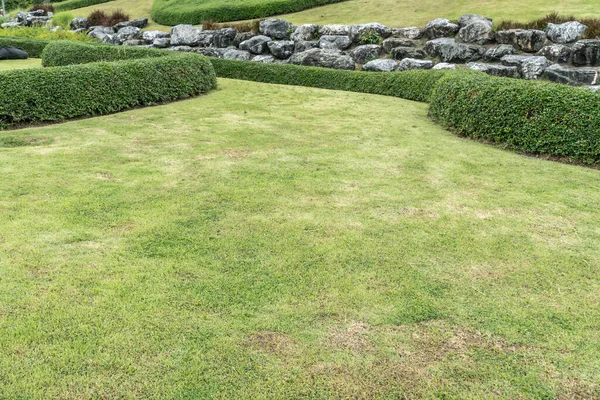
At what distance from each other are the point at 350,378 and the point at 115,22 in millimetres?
28571

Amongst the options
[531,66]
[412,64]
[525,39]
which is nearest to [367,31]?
[412,64]

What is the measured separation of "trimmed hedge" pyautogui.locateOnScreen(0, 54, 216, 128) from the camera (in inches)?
357

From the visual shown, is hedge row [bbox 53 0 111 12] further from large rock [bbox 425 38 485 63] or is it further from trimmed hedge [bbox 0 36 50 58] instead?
large rock [bbox 425 38 485 63]

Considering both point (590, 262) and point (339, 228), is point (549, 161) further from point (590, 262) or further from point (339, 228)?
point (339, 228)

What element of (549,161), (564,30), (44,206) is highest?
(564,30)

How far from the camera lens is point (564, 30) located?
14.4 m

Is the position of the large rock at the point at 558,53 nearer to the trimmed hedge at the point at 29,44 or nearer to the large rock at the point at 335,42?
the large rock at the point at 335,42

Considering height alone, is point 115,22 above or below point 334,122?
above

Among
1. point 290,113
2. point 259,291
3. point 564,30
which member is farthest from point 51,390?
point 564,30

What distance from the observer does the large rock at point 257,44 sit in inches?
781

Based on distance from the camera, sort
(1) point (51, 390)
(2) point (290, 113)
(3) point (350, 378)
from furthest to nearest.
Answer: (2) point (290, 113) → (3) point (350, 378) → (1) point (51, 390)

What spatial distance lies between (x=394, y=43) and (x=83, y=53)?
35.1 feet

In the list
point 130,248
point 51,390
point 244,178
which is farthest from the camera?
point 244,178

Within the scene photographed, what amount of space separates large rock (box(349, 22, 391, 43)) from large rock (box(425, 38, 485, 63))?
103 inches
